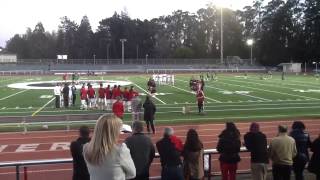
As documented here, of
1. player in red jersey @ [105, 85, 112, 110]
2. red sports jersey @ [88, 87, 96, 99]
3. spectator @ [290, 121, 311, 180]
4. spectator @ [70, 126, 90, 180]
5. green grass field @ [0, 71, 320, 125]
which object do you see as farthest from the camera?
red sports jersey @ [88, 87, 96, 99]

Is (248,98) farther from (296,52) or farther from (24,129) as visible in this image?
(296,52)

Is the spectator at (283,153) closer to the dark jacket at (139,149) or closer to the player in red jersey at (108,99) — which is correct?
the dark jacket at (139,149)

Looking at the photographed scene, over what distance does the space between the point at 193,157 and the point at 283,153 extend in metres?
1.56

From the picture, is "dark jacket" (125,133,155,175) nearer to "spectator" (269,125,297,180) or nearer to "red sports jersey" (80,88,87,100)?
"spectator" (269,125,297,180)

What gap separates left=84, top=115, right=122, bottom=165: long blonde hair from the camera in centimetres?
436

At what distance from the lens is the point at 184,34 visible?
140 metres

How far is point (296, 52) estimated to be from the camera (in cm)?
10125

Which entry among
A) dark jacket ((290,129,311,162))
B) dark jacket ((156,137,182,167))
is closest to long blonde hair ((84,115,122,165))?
dark jacket ((156,137,182,167))

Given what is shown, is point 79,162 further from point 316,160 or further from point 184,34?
point 184,34

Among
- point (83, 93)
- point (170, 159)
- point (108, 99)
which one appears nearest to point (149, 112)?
point (108, 99)

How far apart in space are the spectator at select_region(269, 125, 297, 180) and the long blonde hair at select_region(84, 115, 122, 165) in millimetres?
4942

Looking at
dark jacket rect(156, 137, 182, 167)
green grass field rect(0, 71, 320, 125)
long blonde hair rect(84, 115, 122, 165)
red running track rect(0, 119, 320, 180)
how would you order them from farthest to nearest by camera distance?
green grass field rect(0, 71, 320, 125)
red running track rect(0, 119, 320, 180)
dark jacket rect(156, 137, 182, 167)
long blonde hair rect(84, 115, 122, 165)

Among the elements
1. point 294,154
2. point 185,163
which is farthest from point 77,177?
point 294,154

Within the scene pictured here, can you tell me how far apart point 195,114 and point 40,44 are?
120 metres
